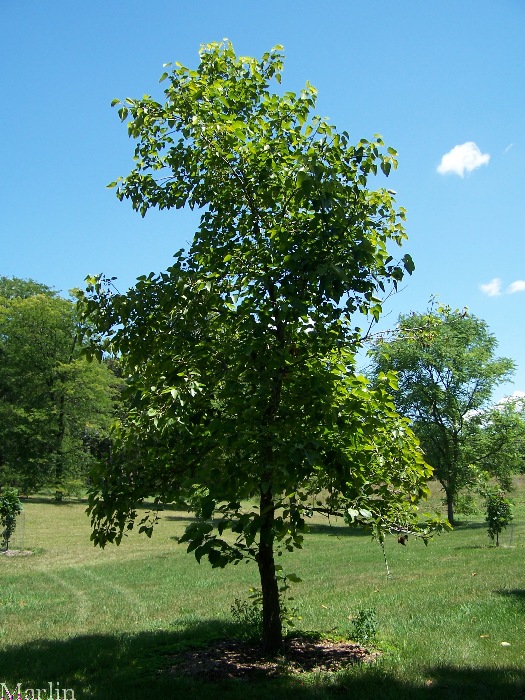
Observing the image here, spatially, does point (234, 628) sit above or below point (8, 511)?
below

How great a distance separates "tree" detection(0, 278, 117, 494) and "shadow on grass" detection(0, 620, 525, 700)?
3874cm

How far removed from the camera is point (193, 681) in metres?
5.80

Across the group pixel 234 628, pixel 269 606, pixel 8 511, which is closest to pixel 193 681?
pixel 269 606

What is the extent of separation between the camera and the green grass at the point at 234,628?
561 cm

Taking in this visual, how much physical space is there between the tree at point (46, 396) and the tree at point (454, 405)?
21891 millimetres

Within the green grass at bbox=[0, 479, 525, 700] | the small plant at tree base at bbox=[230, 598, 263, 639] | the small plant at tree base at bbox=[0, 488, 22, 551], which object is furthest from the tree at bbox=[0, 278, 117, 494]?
the small plant at tree base at bbox=[230, 598, 263, 639]

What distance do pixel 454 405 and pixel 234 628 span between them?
3194cm

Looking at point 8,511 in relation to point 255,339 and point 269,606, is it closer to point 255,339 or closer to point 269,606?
point 269,606

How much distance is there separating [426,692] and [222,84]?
6.28 meters

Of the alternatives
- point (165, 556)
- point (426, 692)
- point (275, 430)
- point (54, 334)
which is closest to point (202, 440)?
point (275, 430)

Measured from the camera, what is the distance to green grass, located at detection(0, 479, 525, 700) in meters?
5.61

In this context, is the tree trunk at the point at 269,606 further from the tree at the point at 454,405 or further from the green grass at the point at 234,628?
the tree at the point at 454,405

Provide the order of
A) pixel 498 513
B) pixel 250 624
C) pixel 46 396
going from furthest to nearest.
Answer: pixel 46 396, pixel 498 513, pixel 250 624

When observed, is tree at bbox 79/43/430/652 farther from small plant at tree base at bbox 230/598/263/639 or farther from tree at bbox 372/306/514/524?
tree at bbox 372/306/514/524
